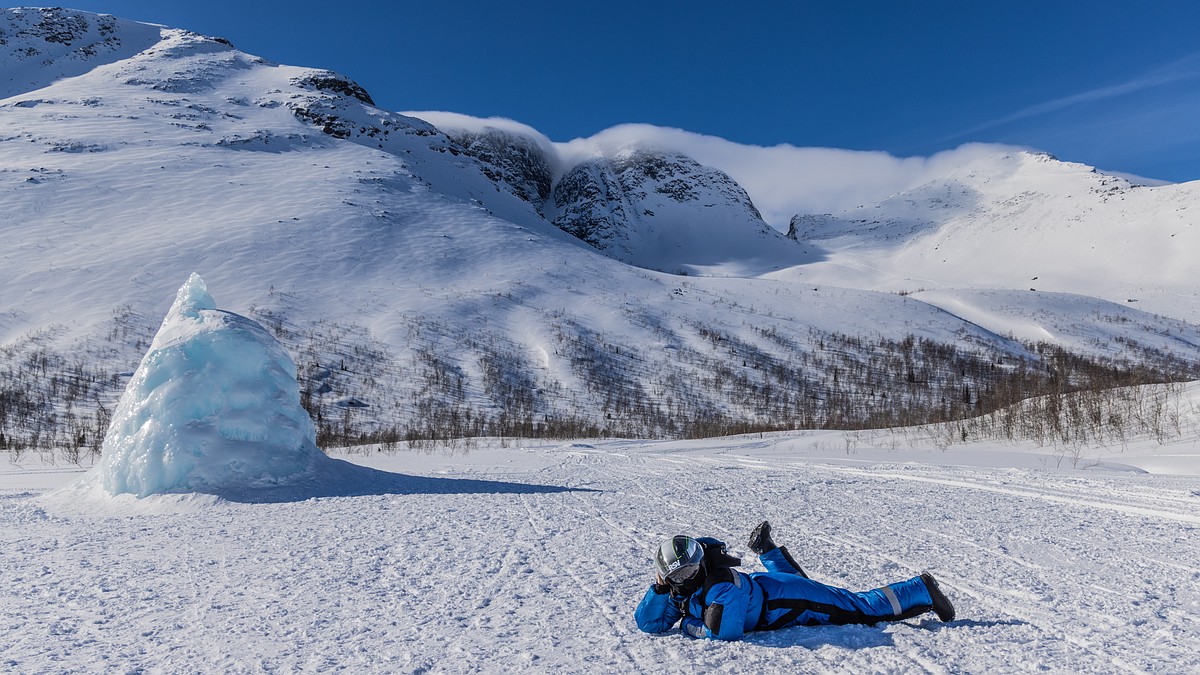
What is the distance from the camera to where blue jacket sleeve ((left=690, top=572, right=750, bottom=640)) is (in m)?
3.15

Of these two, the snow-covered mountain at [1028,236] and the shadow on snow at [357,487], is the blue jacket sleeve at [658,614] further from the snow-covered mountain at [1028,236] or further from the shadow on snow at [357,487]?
the snow-covered mountain at [1028,236]

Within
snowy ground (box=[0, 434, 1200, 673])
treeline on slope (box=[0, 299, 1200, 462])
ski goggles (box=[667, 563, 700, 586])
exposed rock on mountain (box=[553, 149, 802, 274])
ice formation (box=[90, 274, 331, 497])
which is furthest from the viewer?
exposed rock on mountain (box=[553, 149, 802, 274])

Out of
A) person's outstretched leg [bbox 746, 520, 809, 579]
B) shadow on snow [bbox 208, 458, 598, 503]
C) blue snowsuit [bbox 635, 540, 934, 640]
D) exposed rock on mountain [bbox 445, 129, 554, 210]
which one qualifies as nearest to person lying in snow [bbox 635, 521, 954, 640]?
blue snowsuit [bbox 635, 540, 934, 640]

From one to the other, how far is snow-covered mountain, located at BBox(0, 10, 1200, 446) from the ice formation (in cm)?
1381

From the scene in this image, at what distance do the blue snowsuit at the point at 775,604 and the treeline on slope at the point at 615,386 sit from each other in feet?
38.5

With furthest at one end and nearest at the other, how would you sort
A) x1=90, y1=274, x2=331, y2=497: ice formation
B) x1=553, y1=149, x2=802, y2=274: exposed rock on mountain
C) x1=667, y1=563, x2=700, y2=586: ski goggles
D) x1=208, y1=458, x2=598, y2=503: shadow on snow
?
x1=553, y1=149, x2=802, y2=274: exposed rock on mountain
x1=90, y1=274, x2=331, y2=497: ice formation
x1=208, y1=458, x2=598, y2=503: shadow on snow
x1=667, y1=563, x2=700, y2=586: ski goggles

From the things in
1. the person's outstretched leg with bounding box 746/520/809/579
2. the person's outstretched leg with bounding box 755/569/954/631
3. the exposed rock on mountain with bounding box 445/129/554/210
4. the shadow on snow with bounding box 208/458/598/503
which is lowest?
the shadow on snow with bounding box 208/458/598/503

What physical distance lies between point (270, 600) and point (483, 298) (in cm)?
3716

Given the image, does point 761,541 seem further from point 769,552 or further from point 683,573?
point 683,573

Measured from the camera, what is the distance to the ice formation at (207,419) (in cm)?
812

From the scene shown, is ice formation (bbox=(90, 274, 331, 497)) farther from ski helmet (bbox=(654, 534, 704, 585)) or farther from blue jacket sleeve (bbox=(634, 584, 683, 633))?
ski helmet (bbox=(654, 534, 704, 585))

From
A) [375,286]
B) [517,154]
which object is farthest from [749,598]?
A: [517,154]

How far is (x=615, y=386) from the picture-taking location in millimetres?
30797

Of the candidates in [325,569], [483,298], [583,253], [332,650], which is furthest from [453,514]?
[583,253]
